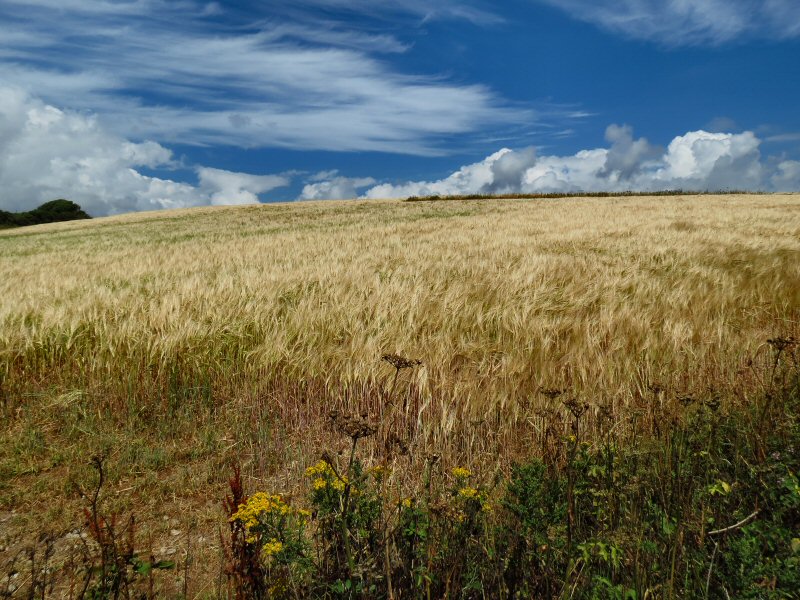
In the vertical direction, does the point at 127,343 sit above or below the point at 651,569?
above

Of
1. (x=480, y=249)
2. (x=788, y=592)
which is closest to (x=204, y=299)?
(x=788, y=592)

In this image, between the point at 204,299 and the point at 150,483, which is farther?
the point at 204,299

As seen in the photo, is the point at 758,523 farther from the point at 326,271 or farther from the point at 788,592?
the point at 326,271

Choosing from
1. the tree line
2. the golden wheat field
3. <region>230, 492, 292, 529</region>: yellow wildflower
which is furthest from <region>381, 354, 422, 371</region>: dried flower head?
the tree line

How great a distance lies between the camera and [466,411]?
2873mm

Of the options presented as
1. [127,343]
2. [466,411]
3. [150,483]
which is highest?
[127,343]

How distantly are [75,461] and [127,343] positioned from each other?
39.8 inches

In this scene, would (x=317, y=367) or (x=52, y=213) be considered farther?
(x=52, y=213)

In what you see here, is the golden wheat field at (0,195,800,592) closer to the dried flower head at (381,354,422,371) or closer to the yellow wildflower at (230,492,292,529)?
the dried flower head at (381,354,422,371)

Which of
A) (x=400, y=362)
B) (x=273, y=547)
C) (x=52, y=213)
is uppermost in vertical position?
(x=52, y=213)

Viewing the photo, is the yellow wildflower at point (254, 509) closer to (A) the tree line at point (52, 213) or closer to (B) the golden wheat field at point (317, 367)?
(B) the golden wheat field at point (317, 367)

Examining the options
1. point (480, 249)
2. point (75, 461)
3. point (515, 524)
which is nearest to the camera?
point (515, 524)

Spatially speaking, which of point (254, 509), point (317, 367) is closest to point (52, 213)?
point (317, 367)

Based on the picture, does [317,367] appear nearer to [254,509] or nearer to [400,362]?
[400,362]
